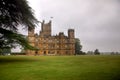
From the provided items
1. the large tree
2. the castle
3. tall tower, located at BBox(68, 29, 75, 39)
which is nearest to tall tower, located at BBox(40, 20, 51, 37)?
the castle

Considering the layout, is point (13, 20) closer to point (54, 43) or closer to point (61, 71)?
point (61, 71)

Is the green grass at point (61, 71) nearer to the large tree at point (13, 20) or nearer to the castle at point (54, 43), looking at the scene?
the large tree at point (13, 20)

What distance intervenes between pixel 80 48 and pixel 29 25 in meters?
62.1

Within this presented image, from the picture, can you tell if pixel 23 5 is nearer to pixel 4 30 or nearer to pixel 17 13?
pixel 17 13

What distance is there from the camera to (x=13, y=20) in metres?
15.3

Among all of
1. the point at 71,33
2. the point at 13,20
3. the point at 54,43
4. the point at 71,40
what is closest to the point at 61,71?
the point at 13,20

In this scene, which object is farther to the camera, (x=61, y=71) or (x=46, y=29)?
(x=46, y=29)

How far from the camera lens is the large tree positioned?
48.5ft

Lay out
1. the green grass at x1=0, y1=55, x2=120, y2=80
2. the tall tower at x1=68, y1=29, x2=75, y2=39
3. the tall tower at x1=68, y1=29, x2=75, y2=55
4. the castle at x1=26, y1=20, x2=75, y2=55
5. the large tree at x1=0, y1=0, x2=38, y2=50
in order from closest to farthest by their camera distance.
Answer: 1. the green grass at x1=0, y1=55, x2=120, y2=80
2. the large tree at x1=0, y1=0, x2=38, y2=50
3. the castle at x1=26, y1=20, x2=75, y2=55
4. the tall tower at x1=68, y1=29, x2=75, y2=55
5. the tall tower at x1=68, y1=29, x2=75, y2=39

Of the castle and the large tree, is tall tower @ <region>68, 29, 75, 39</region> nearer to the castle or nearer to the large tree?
the castle

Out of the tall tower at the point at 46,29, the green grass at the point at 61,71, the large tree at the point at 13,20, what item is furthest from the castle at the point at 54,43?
the green grass at the point at 61,71

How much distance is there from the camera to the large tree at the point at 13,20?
48.5 feet

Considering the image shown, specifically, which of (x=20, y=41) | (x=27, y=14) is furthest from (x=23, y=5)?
(x=20, y=41)

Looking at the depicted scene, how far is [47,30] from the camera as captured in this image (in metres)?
69.7
